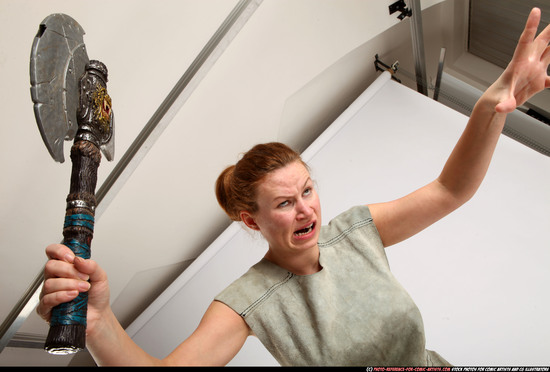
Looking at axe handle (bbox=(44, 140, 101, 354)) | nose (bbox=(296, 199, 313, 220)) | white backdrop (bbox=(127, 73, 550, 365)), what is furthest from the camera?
white backdrop (bbox=(127, 73, 550, 365))

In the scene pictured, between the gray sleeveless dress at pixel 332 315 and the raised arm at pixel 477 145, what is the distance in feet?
0.31

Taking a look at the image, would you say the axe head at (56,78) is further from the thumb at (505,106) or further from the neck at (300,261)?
the thumb at (505,106)

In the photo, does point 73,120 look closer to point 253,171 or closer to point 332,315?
point 253,171

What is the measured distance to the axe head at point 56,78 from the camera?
0.69m

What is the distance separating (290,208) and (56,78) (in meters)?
0.39

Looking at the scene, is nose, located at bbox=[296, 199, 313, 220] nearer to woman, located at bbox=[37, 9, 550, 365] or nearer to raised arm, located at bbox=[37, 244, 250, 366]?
woman, located at bbox=[37, 9, 550, 365]

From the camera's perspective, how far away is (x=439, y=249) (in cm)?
141

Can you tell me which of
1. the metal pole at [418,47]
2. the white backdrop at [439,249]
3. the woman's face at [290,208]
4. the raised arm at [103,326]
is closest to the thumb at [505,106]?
the woman's face at [290,208]

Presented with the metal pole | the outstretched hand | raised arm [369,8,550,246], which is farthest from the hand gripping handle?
the metal pole

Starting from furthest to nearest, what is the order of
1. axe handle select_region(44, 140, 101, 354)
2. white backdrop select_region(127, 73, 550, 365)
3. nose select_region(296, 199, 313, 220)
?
1. white backdrop select_region(127, 73, 550, 365)
2. nose select_region(296, 199, 313, 220)
3. axe handle select_region(44, 140, 101, 354)

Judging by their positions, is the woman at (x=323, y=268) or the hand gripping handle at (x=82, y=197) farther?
the woman at (x=323, y=268)

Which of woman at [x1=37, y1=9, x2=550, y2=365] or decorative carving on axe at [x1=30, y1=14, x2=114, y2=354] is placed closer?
decorative carving on axe at [x1=30, y1=14, x2=114, y2=354]

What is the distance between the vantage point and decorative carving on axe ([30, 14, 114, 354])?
0.58 metres

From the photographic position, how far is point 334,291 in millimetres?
858
